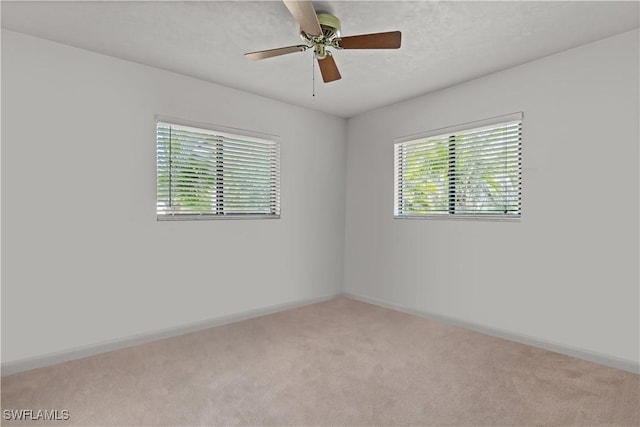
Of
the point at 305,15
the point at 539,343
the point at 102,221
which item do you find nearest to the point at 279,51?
the point at 305,15

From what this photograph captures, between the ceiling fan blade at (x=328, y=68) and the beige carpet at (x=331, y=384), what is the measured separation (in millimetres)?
2128

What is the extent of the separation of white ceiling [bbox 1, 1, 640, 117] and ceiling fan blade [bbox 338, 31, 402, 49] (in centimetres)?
21

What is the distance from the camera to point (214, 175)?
364 cm

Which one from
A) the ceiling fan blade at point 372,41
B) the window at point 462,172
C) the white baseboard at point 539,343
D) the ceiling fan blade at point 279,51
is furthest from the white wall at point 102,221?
the ceiling fan blade at point 372,41

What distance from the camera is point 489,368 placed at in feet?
8.55

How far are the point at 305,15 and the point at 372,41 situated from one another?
1.56 ft

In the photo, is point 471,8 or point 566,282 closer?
point 471,8

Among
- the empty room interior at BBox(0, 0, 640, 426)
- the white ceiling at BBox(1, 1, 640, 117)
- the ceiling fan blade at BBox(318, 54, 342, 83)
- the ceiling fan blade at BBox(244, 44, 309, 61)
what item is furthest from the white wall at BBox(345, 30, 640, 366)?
the ceiling fan blade at BBox(244, 44, 309, 61)

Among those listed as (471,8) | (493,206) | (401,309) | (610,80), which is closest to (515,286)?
(493,206)

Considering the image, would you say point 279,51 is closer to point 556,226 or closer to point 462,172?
point 462,172

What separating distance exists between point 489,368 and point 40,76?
12.8ft

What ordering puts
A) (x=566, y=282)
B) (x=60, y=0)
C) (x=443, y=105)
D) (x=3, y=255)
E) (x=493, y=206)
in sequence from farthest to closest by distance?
1. (x=443, y=105)
2. (x=493, y=206)
3. (x=566, y=282)
4. (x=3, y=255)
5. (x=60, y=0)

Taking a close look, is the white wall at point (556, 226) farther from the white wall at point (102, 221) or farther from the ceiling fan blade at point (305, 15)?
the ceiling fan blade at point (305, 15)

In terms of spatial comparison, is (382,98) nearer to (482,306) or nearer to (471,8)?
(471,8)
